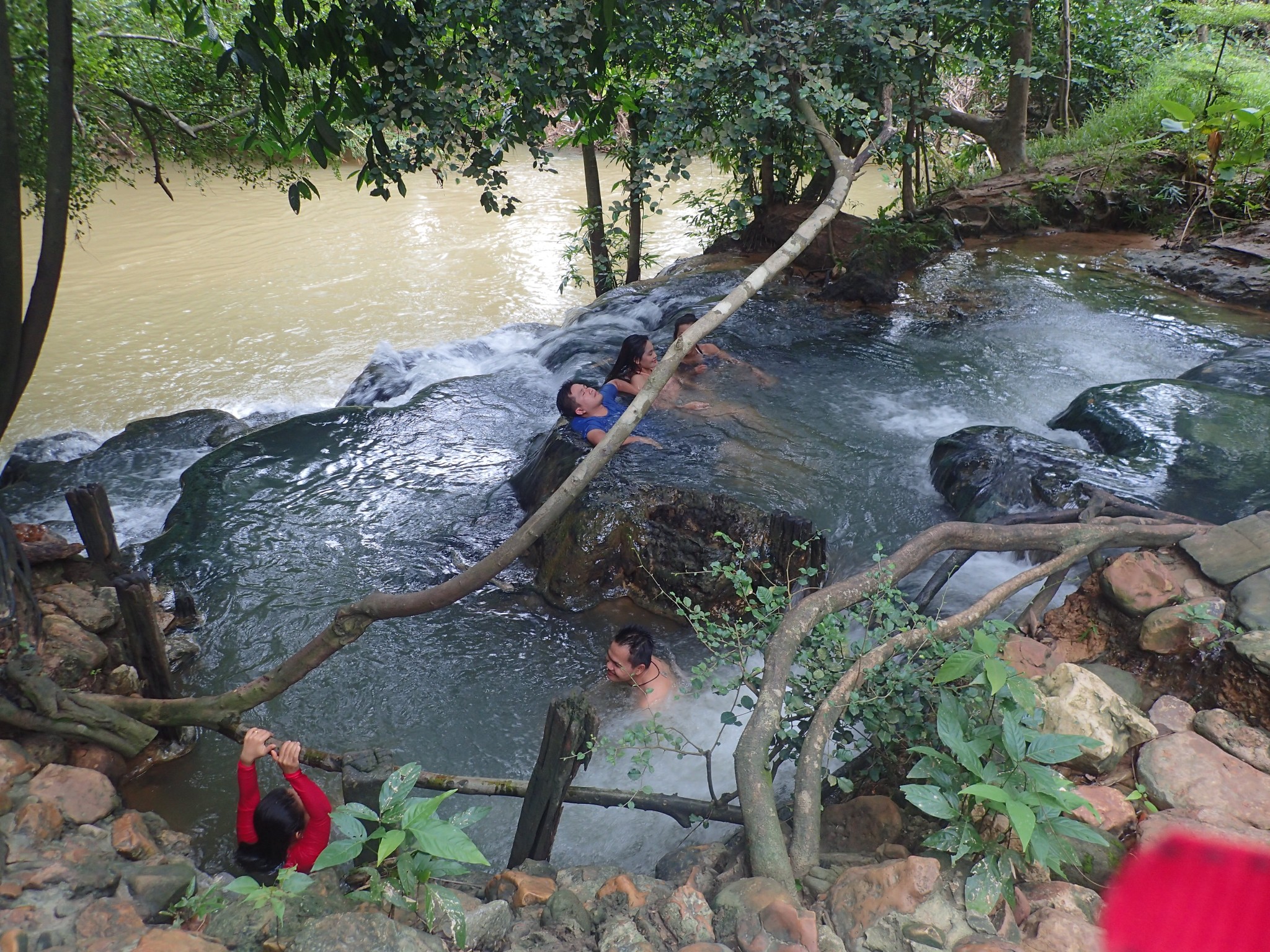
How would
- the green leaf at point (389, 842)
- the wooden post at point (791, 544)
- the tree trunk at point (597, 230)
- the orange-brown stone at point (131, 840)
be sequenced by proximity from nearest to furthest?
the green leaf at point (389, 842) < the orange-brown stone at point (131, 840) < the wooden post at point (791, 544) < the tree trunk at point (597, 230)

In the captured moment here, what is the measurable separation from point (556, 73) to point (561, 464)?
2342mm

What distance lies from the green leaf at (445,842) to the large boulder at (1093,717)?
1.75m

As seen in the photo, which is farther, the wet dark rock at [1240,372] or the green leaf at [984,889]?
the wet dark rock at [1240,372]

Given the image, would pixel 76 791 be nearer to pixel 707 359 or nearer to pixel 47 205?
pixel 47 205

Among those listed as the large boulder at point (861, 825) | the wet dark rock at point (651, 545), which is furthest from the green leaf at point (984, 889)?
the wet dark rock at point (651, 545)

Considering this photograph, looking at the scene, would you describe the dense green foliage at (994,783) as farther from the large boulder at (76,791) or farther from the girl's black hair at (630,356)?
the girl's black hair at (630,356)

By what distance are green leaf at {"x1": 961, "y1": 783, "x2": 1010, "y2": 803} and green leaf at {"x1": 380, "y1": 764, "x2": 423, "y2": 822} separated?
156cm

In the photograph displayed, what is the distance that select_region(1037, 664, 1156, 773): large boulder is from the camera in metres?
2.63

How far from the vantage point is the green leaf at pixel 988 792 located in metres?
2.14

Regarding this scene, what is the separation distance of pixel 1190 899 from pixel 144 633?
4166mm

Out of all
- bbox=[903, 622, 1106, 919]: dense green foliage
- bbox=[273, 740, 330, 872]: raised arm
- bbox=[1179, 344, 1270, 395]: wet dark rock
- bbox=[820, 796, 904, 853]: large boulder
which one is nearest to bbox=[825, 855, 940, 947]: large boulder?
bbox=[903, 622, 1106, 919]: dense green foliage

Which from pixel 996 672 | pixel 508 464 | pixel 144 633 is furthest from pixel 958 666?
pixel 508 464

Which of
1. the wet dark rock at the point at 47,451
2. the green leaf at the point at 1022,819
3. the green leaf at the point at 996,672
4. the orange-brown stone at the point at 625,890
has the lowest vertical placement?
the wet dark rock at the point at 47,451

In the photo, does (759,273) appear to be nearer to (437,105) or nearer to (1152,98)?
(437,105)
